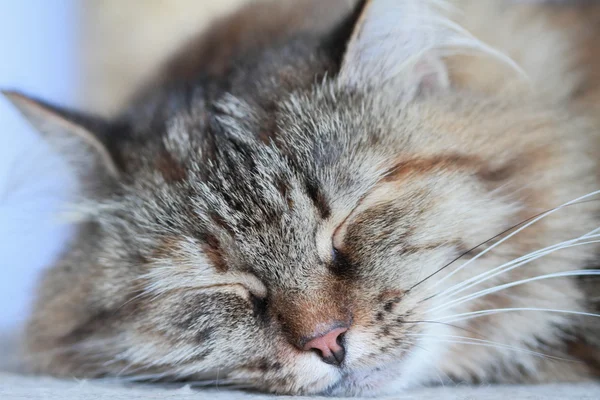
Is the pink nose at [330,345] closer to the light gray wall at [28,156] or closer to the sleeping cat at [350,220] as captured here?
the sleeping cat at [350,220]

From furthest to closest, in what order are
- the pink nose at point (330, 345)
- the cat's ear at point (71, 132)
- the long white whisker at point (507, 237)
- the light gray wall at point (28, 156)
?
the light gray wall at point (28, 156) → the cat's ear at point (71, 132) → the long white whisker at point (507, 237) → the pink nose at point (330, 345)

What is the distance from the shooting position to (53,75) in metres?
2.22

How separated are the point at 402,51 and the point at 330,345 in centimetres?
67

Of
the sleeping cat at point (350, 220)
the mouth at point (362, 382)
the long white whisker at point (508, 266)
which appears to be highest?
the sleeping cat at point (350, 220)

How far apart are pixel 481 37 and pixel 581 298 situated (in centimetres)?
69

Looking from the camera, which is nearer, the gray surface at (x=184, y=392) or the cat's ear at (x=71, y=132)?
the gray surface at (x=184, y=392)

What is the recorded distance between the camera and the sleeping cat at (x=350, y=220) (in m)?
1.12

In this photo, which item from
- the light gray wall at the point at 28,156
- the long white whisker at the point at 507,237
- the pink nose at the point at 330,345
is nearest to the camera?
the pink nose at the point at 330,345

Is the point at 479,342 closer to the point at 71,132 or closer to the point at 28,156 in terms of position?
the point at 71,132

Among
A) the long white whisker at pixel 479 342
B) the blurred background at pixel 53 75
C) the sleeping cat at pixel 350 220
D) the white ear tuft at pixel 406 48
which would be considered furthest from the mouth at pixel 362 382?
the blurred background at pixel 53 75

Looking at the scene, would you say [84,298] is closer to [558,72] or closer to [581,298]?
[581,298]

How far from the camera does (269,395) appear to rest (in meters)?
1.13

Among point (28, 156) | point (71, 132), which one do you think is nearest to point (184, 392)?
point (71, 132)

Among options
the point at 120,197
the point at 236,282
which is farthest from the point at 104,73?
the point at 236,282
